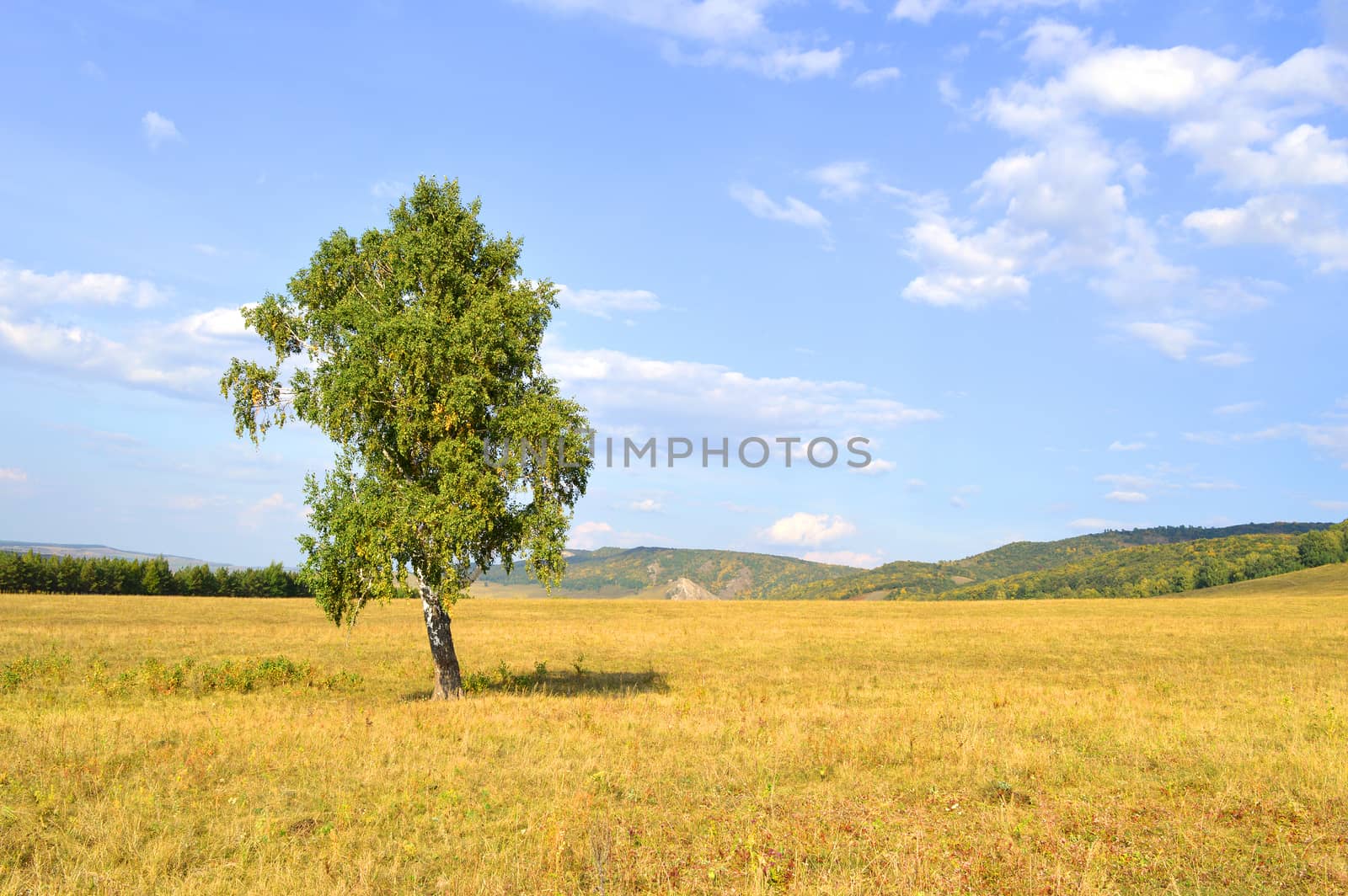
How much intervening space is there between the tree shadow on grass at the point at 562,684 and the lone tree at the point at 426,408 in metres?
2.77

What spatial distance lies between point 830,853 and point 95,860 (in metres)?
8.96

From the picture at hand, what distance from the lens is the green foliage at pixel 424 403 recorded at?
21.8 metres

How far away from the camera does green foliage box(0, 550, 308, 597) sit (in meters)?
103

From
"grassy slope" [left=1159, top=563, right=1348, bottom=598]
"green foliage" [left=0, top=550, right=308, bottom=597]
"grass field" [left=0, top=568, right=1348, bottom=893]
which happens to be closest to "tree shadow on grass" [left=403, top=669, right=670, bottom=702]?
"grass field" [left=0, top=568, right=1348, bottom=893]

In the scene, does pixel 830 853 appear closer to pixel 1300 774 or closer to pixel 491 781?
pixel 491 781

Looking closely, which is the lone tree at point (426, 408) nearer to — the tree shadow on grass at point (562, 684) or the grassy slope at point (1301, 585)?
the tree shadow on grass at point (562, 684)

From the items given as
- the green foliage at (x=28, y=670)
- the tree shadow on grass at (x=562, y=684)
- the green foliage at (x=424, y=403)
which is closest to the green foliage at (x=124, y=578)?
the green foliage at (x=28, y=670)

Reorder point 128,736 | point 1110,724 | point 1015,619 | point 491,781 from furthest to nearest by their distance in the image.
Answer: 1. point 1015,619
2. point 1110,724
3. point 128,736
4. point 491,781

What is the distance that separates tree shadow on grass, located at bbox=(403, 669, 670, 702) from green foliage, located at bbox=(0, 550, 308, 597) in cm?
8287

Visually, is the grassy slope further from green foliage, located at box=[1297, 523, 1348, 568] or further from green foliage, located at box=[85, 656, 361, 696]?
green foliage, located at box=[85, 656, 361, 696]

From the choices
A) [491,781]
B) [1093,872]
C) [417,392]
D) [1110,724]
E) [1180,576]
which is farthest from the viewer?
[1180,576]

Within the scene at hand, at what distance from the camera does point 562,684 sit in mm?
29344

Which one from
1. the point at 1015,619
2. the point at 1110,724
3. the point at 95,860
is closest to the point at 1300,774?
the point at 1110,724

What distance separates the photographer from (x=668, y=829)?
1074 cm
